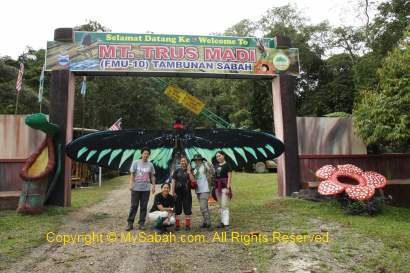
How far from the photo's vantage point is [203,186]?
765cm

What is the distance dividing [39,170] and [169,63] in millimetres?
4308

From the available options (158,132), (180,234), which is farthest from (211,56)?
(180,234)

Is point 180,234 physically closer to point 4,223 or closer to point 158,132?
point 158,132

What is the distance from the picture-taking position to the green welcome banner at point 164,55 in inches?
414

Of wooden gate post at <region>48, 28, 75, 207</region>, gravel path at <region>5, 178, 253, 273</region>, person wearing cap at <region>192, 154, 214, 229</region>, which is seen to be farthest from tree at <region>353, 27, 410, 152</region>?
wooden gate post at <region>48, 28, 75, 207</region>

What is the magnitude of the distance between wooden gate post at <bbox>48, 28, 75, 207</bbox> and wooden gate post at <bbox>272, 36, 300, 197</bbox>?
18.7 feet

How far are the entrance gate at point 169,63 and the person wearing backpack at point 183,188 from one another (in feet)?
12.7

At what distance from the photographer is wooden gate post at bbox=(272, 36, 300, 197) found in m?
11.0

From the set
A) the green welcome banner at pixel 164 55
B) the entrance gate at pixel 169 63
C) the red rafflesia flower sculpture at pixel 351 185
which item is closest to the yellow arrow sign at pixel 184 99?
the entrance gate at pixel 169 63

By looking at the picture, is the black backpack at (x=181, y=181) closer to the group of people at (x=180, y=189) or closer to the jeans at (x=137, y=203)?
the group of people at (x=180, y=189)

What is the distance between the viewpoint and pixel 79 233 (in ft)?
24.9

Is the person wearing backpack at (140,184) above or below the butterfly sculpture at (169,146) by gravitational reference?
below

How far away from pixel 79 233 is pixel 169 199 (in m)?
1.84

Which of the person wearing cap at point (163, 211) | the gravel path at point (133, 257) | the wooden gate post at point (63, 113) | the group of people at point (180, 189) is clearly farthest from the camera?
the wooden gate post at point (63, 113)
